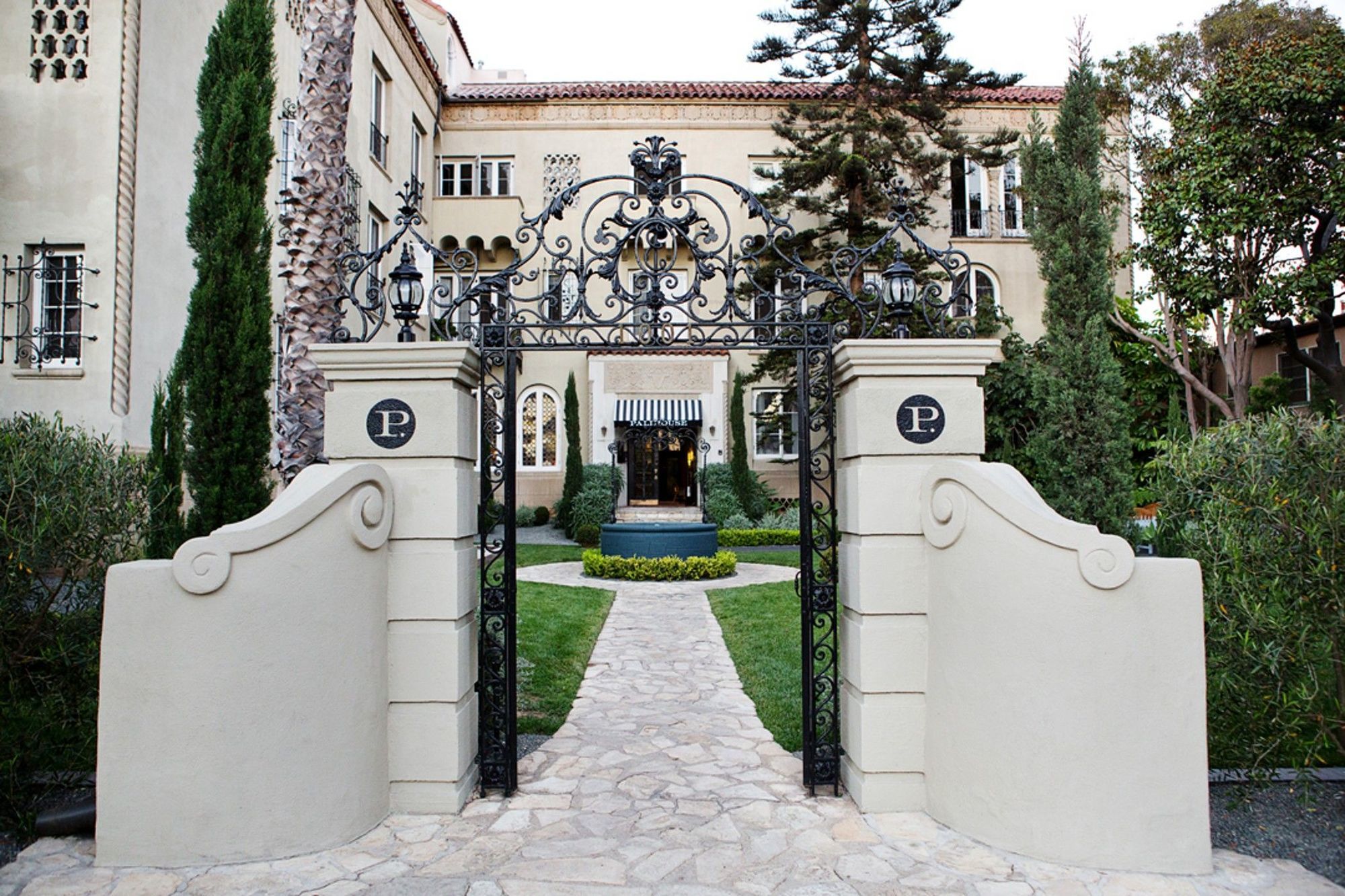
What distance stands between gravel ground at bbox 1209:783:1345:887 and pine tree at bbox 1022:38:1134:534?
7169 mm

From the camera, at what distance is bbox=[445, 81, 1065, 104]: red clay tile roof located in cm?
2369

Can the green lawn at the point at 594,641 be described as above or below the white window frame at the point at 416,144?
below

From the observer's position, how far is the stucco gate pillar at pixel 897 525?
15.0 ft

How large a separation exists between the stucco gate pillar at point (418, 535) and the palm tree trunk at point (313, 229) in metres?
1.93

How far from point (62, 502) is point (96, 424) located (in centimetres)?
786

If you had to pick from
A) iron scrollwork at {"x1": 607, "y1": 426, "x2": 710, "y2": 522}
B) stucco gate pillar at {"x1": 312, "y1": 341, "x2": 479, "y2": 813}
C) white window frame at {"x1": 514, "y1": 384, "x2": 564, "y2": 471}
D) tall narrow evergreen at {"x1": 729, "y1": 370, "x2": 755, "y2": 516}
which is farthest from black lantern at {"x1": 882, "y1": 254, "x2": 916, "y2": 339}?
white window frame at {"x1": 514, "y1": 384, "x2": 564, "y2": 471}

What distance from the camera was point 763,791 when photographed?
486cm

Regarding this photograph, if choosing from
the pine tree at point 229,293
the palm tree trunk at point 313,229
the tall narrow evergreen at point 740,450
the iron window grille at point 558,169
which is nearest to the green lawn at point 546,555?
the tall narrow evergreen at point 740,450

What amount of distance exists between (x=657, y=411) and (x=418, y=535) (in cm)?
1985

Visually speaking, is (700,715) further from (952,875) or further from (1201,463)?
(1201,463)

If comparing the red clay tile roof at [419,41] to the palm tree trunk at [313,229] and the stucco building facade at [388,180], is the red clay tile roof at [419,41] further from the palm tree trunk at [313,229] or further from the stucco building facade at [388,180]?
the palm tree trunk at [313,229]

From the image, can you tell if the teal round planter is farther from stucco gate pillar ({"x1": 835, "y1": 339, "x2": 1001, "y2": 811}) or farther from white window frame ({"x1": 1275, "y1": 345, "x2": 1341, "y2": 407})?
white window frame ({"x1": 1275, "y1": 345, "x2": 1341, "y2": 407})

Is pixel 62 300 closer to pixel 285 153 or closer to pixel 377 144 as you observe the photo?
pixel 285 153

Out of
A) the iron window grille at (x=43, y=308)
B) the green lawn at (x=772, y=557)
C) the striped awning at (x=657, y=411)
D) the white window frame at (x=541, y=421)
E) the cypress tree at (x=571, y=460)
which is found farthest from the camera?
the white window frame at (x=541, y=421)
